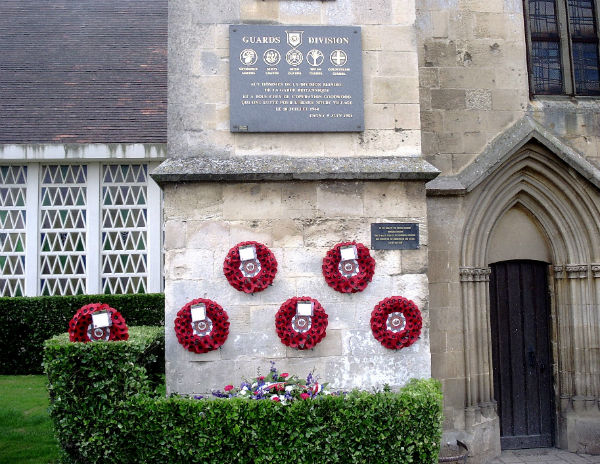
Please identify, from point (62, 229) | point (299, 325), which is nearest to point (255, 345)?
point (299, 325)

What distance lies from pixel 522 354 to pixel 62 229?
9558 millimetres

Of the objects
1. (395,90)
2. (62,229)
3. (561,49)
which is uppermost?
(561,49)

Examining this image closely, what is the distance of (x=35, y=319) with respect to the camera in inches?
441

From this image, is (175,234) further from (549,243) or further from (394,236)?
(549,243)

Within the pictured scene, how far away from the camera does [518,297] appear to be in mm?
7238

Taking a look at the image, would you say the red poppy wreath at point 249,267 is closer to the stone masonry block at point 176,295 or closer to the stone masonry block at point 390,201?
the stone masonry block at point 176,295

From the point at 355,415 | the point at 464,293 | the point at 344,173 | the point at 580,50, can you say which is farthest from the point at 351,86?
the point at 580,50

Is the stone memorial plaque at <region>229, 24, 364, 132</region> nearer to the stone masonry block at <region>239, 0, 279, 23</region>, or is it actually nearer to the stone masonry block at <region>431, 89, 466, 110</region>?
the stone masonry block at <region>239, 0, 279, 23</region>

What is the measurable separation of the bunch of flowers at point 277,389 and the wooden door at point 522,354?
9.73 ft

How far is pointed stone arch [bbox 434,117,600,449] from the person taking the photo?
22.2ft

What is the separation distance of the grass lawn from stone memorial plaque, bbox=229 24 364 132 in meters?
4.38

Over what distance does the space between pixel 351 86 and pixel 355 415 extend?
3.32 meters

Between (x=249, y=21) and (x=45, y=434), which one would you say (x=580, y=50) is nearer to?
(x=249, y=21)

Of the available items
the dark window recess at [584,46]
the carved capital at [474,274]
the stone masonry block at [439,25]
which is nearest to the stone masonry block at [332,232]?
the carved capital at [474,274]
